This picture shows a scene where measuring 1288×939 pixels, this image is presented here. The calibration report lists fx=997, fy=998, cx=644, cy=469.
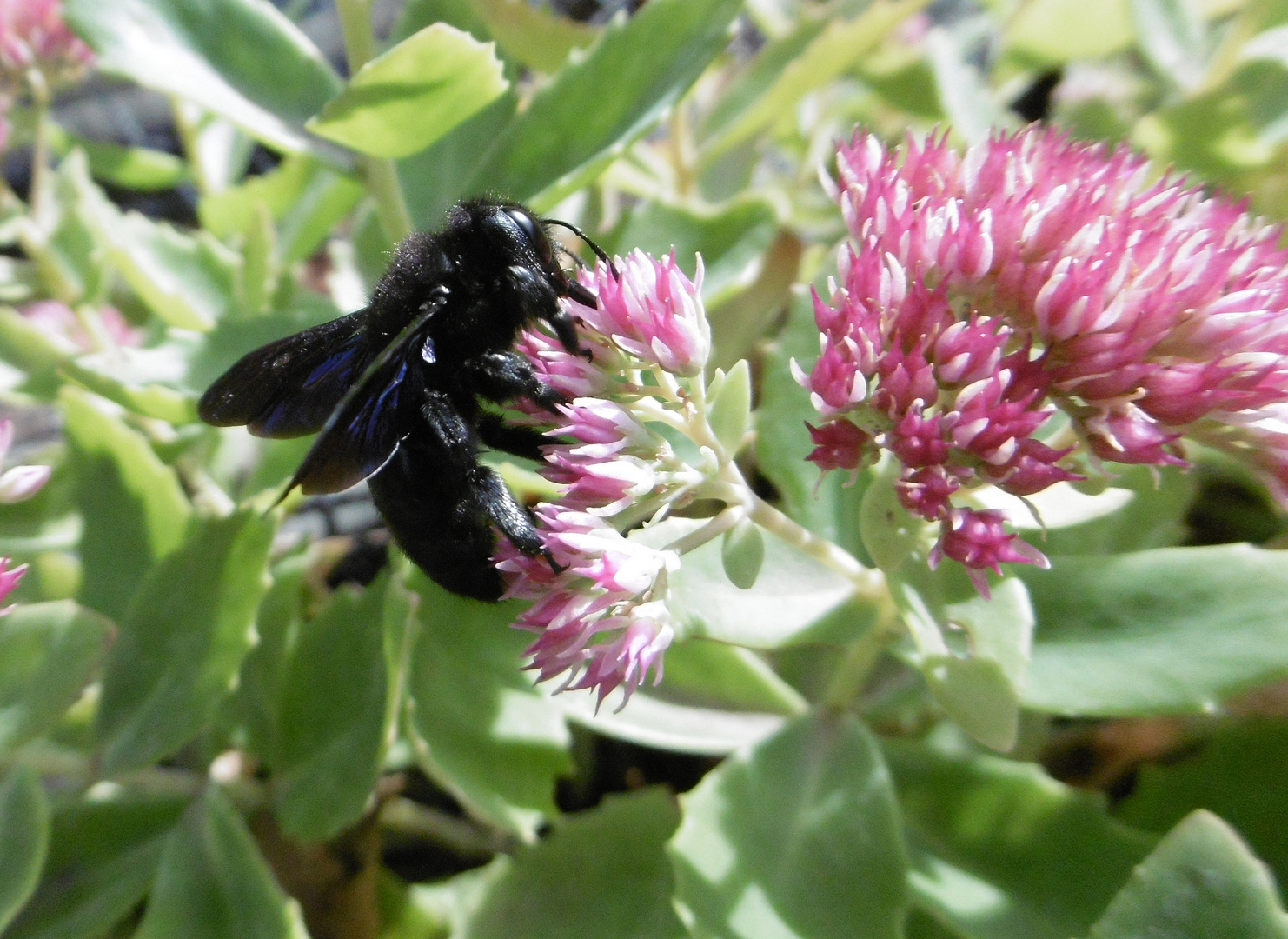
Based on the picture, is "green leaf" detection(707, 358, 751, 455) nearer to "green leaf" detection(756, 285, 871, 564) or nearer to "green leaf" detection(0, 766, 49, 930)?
"green leaf" detection(756, 285, 871, 564)

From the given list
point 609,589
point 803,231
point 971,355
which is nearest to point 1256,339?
point 971,355

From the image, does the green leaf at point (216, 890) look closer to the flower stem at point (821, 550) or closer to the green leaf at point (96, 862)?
the green leaf at point (96, 862)

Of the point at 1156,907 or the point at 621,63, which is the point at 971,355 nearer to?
the point at 1156,907

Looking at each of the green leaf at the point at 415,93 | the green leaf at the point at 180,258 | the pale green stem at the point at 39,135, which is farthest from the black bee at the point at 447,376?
the pale green stem at the point at 39,135

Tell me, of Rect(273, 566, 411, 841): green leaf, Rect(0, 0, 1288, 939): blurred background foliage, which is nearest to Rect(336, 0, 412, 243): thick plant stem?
Rect(0, 0, 1288, 939): blurred background foliage

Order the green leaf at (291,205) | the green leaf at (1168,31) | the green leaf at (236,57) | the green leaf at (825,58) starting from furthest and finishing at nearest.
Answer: the green leaf at (1168,31)
the green leaf at (291,205)
the green leaf at (825,58)
the green leaf at (236,57)

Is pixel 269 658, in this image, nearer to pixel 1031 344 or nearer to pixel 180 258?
pixel 180 258

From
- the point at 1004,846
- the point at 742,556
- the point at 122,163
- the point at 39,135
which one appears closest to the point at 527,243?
the point at 742,556
